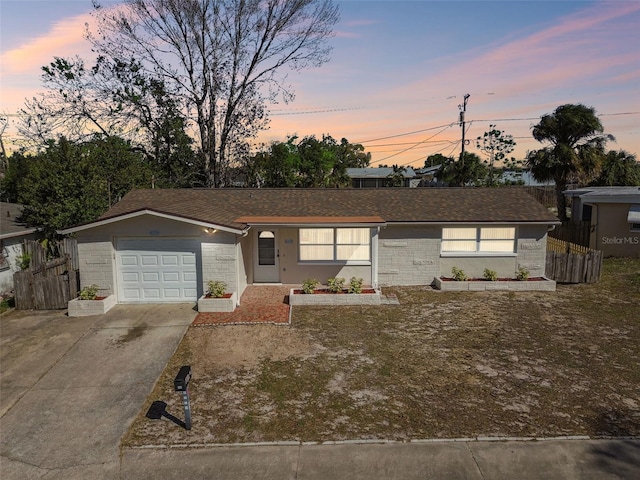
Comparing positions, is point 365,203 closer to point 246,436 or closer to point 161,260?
point 161,260

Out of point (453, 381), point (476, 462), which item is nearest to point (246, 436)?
point (476, 462)

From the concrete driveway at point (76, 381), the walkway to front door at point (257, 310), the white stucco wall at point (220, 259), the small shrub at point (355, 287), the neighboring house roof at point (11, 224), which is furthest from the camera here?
the neighboring house roof at point (11, 224)

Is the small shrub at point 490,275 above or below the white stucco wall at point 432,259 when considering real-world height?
below

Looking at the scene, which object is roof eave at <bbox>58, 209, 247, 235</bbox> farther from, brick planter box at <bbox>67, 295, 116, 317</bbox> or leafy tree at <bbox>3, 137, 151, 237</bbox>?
leafy tree at <bbox>3, 137, 151, 237</bbox>

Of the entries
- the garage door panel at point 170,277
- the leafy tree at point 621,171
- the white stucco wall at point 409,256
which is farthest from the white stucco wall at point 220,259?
the leafy tree at point 621,171

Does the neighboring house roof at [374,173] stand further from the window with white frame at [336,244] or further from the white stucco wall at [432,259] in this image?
the window with white frame at [336,244]

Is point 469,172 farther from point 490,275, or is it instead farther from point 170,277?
point 170,277
